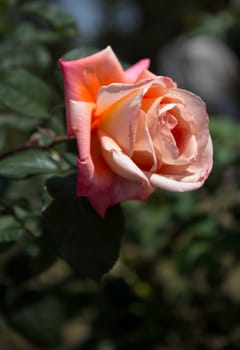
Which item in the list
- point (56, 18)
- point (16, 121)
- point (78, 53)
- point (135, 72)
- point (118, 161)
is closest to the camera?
point (118, 161)

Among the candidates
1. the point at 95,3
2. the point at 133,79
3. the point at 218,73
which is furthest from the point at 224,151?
the point at 95,3

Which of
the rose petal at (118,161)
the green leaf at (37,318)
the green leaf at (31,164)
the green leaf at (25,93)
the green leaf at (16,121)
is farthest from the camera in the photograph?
the green leaf at (37,318)

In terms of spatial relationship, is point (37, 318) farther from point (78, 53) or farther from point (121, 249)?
point (78, 53)

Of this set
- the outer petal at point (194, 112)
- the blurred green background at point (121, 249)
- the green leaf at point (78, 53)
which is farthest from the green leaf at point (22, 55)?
the outer petal at point (194, 112)

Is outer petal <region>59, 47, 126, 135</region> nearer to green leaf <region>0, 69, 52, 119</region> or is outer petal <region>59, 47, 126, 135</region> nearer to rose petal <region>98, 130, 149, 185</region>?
rose petal <region>98, 130, 149, 185</region>

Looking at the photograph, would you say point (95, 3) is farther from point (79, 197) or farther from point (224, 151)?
point (79, 197)

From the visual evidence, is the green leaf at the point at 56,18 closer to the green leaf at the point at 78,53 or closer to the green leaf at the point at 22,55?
the green leaf at the point at 22,55

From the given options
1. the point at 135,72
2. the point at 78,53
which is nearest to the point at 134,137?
the point at 135,72
